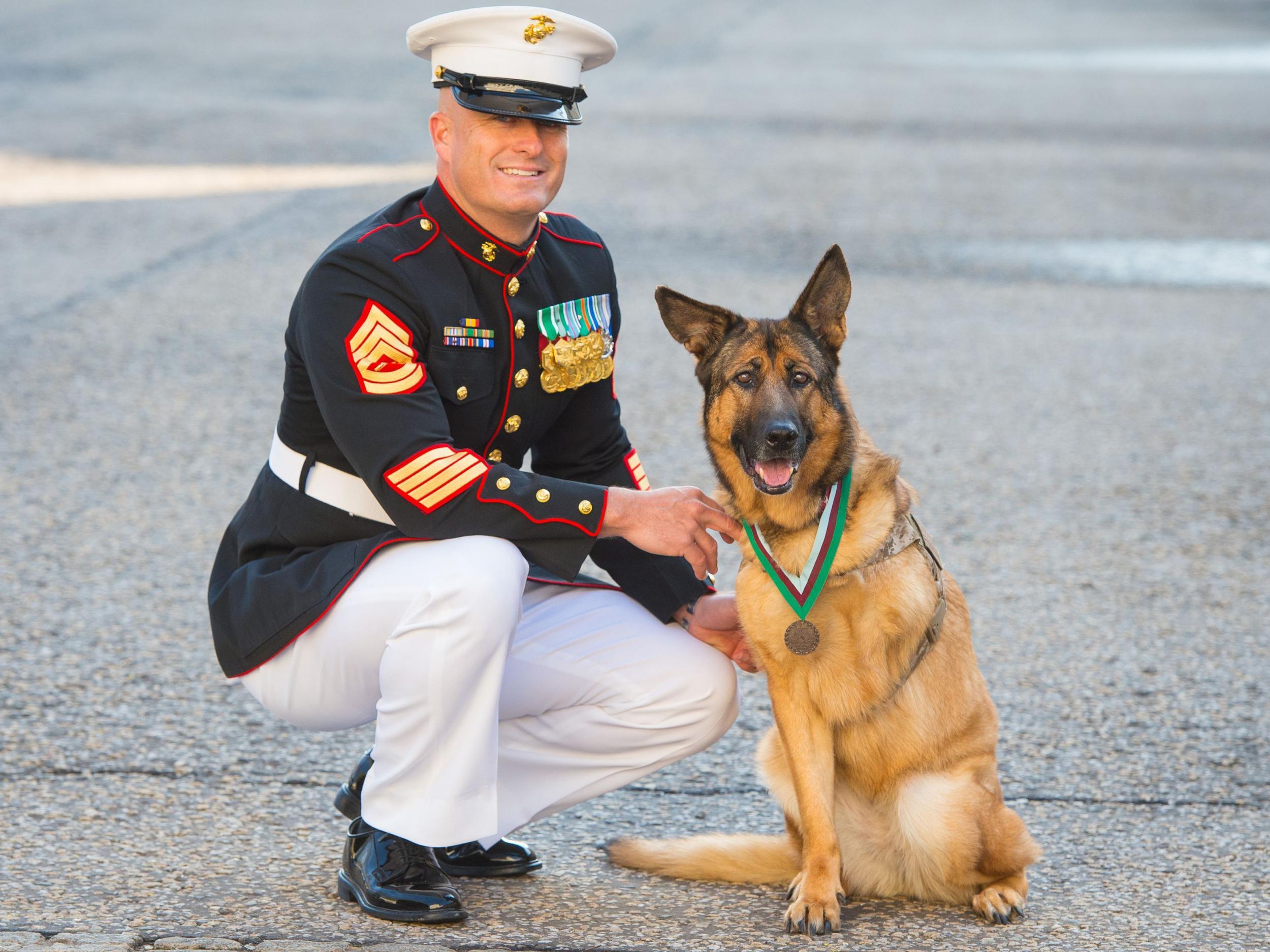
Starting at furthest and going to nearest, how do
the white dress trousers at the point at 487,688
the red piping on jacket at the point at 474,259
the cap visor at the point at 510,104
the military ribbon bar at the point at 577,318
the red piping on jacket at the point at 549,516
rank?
the military ribbon bar at the point at 577,318 → the red piping on jacket at the point at 474,259 → the cap visor at the point at 510,104 → the red piping on jacket at the point at 549,516 → the white dress trousers at the point at 487,688

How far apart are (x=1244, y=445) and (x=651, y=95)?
11.4m

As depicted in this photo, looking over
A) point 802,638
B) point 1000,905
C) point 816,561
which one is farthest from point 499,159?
point 1000,905

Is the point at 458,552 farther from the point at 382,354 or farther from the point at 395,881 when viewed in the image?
the point at 395,881

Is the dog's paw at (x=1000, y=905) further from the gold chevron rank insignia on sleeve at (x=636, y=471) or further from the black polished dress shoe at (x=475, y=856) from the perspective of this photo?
the gold chevron rank insignia on sleeve at (x=636, y=471)

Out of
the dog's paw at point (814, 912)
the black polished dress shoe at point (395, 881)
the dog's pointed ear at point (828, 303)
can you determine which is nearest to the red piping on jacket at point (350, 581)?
the black polished dress shoe at point (395, 881)

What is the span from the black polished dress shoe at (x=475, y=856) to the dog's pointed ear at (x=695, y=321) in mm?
1122

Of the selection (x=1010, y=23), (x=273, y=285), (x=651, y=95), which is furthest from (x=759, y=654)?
(x=1010, y=23)

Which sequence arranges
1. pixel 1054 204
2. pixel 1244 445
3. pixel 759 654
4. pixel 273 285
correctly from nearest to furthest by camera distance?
pixel 759 654, pixel 1244 445, pixel 273 285, pixel 1054 204

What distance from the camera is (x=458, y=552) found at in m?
2.79

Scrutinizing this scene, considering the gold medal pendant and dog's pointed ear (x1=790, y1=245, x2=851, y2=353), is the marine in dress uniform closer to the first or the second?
the gold medal pendant

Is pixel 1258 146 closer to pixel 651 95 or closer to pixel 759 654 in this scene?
pixel 651 95

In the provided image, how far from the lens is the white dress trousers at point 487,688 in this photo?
8.97 feet

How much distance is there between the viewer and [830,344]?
3.00 metres

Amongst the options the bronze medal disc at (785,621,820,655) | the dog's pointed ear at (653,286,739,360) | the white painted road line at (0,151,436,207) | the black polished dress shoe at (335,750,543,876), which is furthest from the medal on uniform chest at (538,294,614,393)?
the white painted road line at (0,151,436,207)
